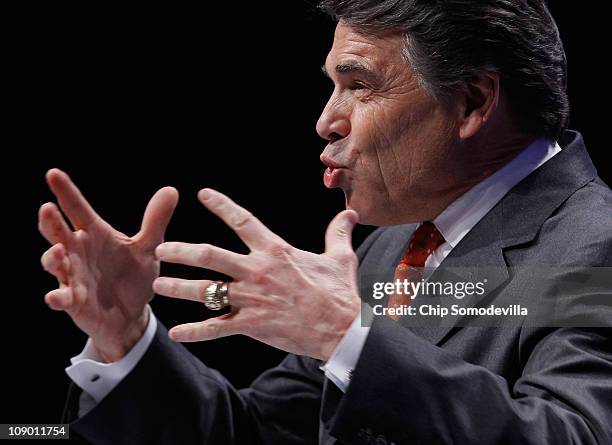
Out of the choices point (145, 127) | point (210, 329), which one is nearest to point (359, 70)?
point (210, 329)

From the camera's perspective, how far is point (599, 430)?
1.48 m

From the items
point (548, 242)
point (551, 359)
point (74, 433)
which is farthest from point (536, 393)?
point (74, 433)

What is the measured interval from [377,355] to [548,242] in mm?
576


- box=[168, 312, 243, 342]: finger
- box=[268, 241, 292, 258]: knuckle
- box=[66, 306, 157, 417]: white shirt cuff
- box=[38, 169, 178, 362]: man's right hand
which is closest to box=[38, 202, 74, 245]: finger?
box=[38, 169, 178, 362]: man's right hand

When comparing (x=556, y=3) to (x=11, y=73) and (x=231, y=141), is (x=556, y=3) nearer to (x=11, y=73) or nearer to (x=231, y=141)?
(x=231, y=141)

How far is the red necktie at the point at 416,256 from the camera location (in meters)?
2.05

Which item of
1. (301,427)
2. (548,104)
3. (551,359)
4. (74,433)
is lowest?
(301,427)

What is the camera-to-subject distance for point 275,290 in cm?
147

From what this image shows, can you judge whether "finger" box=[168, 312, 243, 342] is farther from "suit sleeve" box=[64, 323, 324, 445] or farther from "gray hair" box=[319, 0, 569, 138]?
"gray hair" box=[319, 0, 569, 138]

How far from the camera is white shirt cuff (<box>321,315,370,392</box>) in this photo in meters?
1.46

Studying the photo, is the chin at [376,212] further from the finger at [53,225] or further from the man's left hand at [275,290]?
the finger at [53,225]

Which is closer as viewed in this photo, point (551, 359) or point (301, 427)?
point (551, 359)

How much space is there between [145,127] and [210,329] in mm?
1560

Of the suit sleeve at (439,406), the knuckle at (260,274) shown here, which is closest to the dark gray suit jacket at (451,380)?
the suit sleeve at (439,406)
